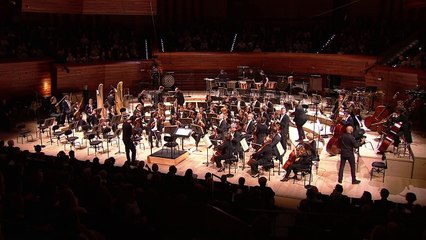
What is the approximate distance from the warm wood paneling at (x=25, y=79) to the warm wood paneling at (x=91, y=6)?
2.89 m

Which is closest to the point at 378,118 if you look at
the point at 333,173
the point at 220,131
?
the point at 333,173

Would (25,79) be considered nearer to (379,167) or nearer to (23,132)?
(23,132)

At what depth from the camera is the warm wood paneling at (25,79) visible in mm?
17969

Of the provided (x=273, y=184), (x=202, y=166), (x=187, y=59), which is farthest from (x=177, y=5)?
(x=273, y=184)

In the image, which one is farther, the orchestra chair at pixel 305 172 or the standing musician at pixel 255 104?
the standing musician at pixel 255 104

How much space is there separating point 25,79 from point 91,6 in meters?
5.64

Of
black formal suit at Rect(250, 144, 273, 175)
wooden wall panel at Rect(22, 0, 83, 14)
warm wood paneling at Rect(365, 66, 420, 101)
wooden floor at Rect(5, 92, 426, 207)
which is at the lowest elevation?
wooden floor at Rect(5, 92, 426, 207)

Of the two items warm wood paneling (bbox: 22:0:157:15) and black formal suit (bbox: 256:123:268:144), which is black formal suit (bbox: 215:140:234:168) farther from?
warm wood paneling (bbox: 22:0:157:15)

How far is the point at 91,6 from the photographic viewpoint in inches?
872

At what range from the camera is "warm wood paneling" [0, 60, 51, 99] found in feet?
59.0

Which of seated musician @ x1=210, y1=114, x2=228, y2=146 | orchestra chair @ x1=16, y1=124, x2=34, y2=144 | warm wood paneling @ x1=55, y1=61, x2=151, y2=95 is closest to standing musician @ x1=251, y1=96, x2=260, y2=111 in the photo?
seated musician @ x1=210, y1=114, x2=228, y2=146

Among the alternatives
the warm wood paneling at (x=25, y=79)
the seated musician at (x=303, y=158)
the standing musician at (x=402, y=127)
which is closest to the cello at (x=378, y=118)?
the standing musician at (x=402, y=127)

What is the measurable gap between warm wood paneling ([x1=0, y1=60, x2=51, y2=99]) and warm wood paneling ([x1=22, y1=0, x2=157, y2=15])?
2885 mm

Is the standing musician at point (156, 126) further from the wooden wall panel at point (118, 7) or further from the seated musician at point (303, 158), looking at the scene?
the wooden wall panel at point (118, 7)
